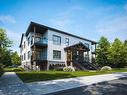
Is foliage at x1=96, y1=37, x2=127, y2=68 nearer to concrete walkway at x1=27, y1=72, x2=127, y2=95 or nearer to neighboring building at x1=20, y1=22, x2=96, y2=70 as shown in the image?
neighboring building at x1=20, y1=22, x2=96, y2=70

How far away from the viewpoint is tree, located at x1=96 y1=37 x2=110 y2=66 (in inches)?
1537

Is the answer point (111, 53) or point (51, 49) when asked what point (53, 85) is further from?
point (111, 53)

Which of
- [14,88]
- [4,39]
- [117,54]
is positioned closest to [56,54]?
[4,39]

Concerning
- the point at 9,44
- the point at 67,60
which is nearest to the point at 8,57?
the point at 9,44

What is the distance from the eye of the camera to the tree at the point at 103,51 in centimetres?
3903

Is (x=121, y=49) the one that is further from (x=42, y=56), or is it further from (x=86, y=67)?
(x=42, y=56)

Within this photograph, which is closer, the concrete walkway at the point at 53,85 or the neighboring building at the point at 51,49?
the concrete walkway at the point at 53,85

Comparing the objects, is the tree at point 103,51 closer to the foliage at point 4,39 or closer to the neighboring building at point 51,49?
the neighboring building at point 51,49

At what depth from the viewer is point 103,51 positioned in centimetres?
3956

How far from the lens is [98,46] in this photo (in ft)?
133

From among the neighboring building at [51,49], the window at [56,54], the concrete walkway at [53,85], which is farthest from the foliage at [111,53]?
the concrete walkway at [53,85]

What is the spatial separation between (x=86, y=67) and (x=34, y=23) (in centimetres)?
1271

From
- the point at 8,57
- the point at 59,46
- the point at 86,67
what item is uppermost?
the point at 59,46

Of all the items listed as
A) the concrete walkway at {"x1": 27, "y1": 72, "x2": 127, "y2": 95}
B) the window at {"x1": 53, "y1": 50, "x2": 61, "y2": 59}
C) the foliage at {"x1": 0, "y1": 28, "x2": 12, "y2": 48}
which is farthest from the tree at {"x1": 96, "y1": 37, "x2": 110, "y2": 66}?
the concrete walkway at {"x1": 27, "y1": 72, "x2": 127, "y2": 95}
